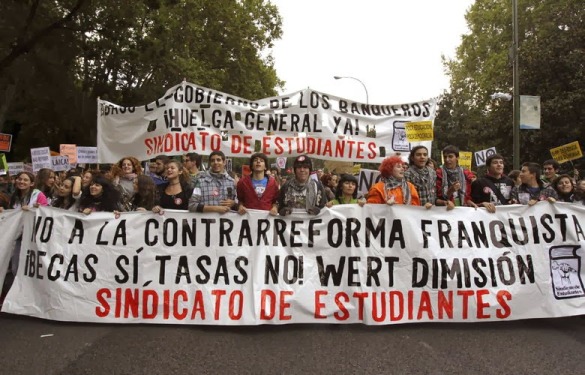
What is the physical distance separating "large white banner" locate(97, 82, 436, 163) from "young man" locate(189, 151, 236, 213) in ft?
3.67

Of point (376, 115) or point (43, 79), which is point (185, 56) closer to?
point (43, 79)

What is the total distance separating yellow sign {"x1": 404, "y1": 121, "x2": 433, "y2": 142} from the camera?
6.98 m

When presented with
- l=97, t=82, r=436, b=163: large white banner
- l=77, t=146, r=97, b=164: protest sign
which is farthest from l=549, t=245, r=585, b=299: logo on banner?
l=77, t=146, r=97, b=164: protest sign

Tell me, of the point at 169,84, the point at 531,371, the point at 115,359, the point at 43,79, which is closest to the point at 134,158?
the point at 115,359

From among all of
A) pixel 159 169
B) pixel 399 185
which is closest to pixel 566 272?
pixel 399 185

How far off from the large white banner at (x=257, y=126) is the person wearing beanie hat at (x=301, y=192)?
1389 mm

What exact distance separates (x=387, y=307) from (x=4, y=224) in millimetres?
4030

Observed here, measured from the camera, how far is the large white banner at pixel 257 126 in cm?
688

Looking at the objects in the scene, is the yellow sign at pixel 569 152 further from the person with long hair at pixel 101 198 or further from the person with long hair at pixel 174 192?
the person with long hair at pixel 101 198

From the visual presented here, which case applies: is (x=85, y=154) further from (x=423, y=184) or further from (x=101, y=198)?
(x=423, y=184)

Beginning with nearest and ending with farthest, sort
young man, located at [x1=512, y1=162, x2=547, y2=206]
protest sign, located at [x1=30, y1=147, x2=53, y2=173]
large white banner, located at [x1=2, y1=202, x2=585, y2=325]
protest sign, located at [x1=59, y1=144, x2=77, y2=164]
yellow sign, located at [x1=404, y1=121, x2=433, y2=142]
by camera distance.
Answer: large white banner, located at [x1=2, y1=202, x2=585, y2=325] → young man, located at [x1=512, y1=162, x2=547, y2=206] → yellow sign, located at [x1=404, y1=121, x2=433, y2=142] → protest sign, located at [x1=30, y1=147, x2=53, y2=173] → protest sign, located at [x1=59, y1=144, x2=77, y2=164]

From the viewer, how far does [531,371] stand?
3998 mm

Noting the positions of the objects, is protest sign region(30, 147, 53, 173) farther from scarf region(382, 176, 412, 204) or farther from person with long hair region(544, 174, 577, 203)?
person with long hair region(544, 174, 577, 203)

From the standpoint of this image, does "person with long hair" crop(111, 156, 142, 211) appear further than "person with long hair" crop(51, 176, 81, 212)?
Yes
